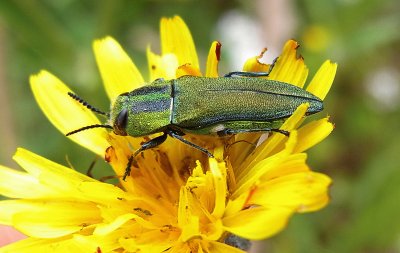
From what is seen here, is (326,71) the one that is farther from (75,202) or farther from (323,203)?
(75,202)

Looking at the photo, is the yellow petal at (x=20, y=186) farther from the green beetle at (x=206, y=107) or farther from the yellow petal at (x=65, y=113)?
the green beetle at (x=206, y=107)

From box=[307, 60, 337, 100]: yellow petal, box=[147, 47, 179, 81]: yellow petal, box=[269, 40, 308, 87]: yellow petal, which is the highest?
box=[147, 47, 179, 81]: yellow petal

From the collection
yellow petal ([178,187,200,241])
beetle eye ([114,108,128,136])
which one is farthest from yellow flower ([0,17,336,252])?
beetle eye ([114,108,128,136])

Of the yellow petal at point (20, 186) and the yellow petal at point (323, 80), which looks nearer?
the yellow petal at point (323, 80)

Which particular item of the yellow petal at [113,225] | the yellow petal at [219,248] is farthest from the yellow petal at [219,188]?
the yellow petal at [113,225]

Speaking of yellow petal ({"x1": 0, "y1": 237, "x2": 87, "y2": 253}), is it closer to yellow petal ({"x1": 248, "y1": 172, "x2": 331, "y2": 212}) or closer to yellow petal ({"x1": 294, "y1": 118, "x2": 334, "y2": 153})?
yellow petal ({"x1": 248, "y1": 172, "x2": 331, "y2": 212})

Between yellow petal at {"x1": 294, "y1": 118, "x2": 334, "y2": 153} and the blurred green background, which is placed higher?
the blurred green background

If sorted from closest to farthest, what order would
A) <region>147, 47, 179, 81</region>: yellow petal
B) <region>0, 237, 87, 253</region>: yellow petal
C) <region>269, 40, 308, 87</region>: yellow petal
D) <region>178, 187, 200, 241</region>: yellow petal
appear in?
<region>178, 187, 200, 241</region>: yellow petal < <region>0, 237, 87, 253</region>: yellow petal < <region>269, 40, 308, 87</region>: yellow petal < <region>147, 47, 179, 81</region>: yellow petal
